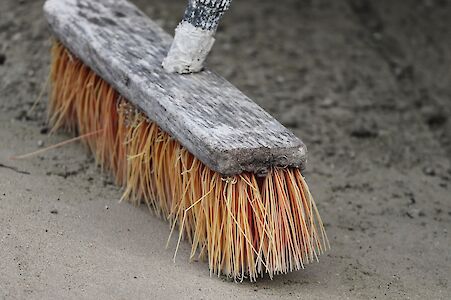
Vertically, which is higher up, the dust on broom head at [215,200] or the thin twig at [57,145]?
the dust on broom head at [215,200]

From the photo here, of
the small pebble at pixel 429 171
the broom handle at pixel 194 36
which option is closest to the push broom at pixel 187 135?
the broom handle at pixel 194 36

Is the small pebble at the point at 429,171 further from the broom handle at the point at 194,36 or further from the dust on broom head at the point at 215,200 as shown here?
the broom handle at the point at 194,36

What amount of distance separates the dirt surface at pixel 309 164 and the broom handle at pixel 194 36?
0.39 metres

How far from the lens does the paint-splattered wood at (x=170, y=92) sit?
6.96 ft

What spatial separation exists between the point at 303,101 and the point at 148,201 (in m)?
0.88

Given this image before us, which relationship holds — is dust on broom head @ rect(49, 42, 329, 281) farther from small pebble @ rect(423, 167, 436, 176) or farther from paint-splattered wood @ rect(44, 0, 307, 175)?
small pebble @ rect(423, 167, 436, 176)

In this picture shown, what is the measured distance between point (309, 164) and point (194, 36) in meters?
0.66

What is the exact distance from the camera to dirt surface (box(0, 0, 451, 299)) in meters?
2.14

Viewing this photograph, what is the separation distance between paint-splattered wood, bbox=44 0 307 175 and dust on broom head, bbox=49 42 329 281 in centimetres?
5

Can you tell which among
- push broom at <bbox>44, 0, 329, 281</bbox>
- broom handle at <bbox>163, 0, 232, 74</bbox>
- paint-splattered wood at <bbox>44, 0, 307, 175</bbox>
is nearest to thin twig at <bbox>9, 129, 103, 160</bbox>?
push broom at <bbox>44, 0, 329, 281</bbox>

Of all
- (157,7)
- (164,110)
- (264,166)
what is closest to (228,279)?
(264,166)

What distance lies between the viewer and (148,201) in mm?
2492

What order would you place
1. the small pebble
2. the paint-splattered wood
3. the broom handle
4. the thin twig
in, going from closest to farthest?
the paint-splattered wood
the broom handle
the thin twig
the small pebble

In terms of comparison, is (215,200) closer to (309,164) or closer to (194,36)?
(194,36)
